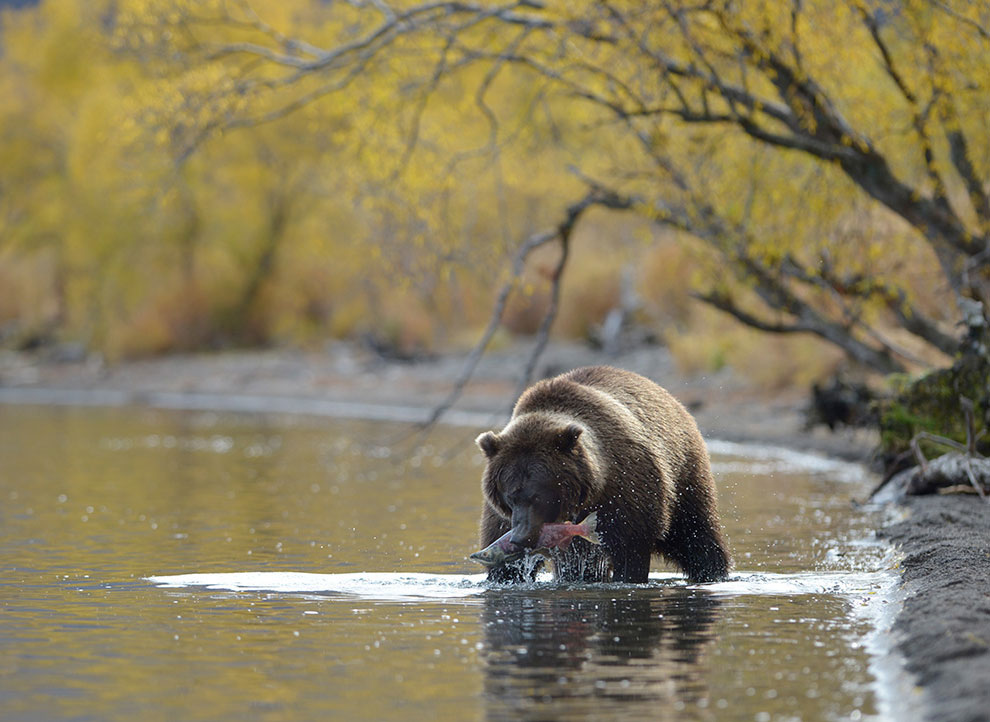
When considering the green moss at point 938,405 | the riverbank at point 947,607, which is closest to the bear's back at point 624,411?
the riverbank at point 947,607

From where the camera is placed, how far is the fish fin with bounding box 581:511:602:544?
355 inches

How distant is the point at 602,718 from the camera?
619cm

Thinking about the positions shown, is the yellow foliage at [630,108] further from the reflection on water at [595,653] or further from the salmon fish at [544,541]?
Result: the reflection on water at [595,653]

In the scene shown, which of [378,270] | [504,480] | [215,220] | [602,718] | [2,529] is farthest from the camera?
[215,220]

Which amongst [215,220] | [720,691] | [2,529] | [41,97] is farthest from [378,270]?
[720,691]

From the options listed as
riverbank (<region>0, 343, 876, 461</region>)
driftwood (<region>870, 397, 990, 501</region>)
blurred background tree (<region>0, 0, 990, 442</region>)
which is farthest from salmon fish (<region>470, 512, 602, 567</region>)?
riverbank (<region>0, 343, 876, 461</region>)

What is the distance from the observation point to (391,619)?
8.66 m

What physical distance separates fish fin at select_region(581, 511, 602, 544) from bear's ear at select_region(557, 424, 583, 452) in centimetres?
48

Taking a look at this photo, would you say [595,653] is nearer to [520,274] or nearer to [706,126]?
[520,274]

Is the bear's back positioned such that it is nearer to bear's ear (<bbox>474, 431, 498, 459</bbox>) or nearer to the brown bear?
the brown bear

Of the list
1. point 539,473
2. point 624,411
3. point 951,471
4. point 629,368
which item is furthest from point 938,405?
point 629,368

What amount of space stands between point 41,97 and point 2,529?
45.2 metres

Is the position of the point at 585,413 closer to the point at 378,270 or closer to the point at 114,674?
the point at 114,674

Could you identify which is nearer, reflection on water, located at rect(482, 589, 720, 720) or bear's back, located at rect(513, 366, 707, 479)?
reflection on water, located at rect(482, 589, 720, 720)
